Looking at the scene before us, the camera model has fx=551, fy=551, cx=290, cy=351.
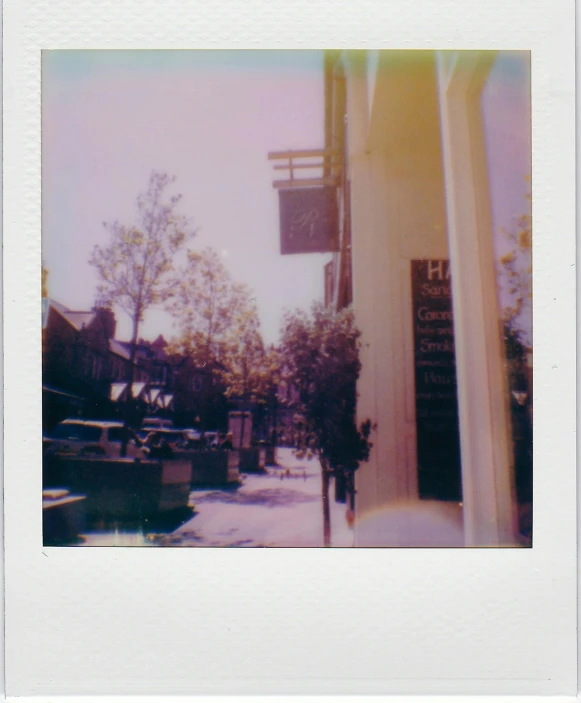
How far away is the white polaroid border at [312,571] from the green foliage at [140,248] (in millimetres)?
350

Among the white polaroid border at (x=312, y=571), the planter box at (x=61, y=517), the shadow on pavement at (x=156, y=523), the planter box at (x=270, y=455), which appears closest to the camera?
the white polaroid border at (x=312, y=571)

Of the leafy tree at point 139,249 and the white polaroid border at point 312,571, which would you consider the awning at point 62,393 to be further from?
the leafy tree at point 139,249

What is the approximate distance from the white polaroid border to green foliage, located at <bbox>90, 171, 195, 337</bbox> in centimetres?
35

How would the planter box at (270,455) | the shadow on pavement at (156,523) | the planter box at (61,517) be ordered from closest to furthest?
the planter box at (61,517) → the shadow on pavement at (156,523) → the planter box at (270,455)

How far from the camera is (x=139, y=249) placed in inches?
96.6

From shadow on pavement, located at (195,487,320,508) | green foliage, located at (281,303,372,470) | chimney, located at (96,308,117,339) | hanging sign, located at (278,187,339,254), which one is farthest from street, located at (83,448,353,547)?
hanging sign, located at (278,187,339,254)

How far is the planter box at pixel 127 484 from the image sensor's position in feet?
7.98

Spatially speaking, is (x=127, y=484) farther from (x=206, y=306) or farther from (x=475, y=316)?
(x=475, y=316)

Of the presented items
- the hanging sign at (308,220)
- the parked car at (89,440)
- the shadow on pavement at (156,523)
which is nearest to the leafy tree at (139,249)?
the parked car at (89,440)

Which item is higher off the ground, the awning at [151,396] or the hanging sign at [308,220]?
the hanging sign at [308,220]

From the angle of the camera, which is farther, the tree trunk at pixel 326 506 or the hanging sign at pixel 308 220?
the hanging sign at pixel 308 220

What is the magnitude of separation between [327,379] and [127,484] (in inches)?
40.5

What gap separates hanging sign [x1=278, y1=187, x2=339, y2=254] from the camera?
2637 millimetres

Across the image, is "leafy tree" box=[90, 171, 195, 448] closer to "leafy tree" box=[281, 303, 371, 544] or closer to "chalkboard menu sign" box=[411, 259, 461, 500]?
"leafy tree" box=[281, 303, 371, 544]
